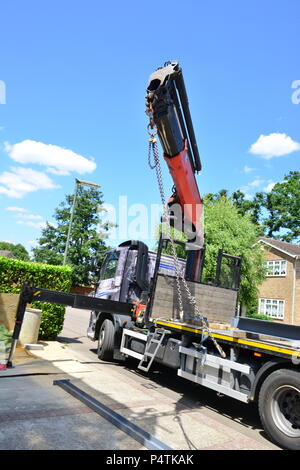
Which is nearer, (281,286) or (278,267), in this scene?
(281,286)

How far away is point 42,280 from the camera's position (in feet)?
35.2

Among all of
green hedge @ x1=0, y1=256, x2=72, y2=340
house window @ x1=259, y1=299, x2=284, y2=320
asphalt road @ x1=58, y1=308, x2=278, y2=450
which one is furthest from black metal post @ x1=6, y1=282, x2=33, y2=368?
house window @ x1=259, y1=299, x2=284, y2=320

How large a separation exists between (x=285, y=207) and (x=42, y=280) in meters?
44.3

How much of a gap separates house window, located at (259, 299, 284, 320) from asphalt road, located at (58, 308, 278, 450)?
880 inches

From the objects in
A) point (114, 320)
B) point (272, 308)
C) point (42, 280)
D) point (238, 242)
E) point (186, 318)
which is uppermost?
point (238, 242)

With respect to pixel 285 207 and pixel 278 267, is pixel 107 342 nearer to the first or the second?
pixel 278 267

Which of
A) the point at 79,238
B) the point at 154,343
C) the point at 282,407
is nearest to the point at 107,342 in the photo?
the point at 154,343

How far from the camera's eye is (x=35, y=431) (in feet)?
13.7

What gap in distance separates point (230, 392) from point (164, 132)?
433 cm

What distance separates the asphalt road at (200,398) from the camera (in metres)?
5.18

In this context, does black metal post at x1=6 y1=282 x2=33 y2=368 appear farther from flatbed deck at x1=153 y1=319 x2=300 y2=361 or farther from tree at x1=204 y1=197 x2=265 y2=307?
tree at x1=204 y1=197 x2=265 y2=307
